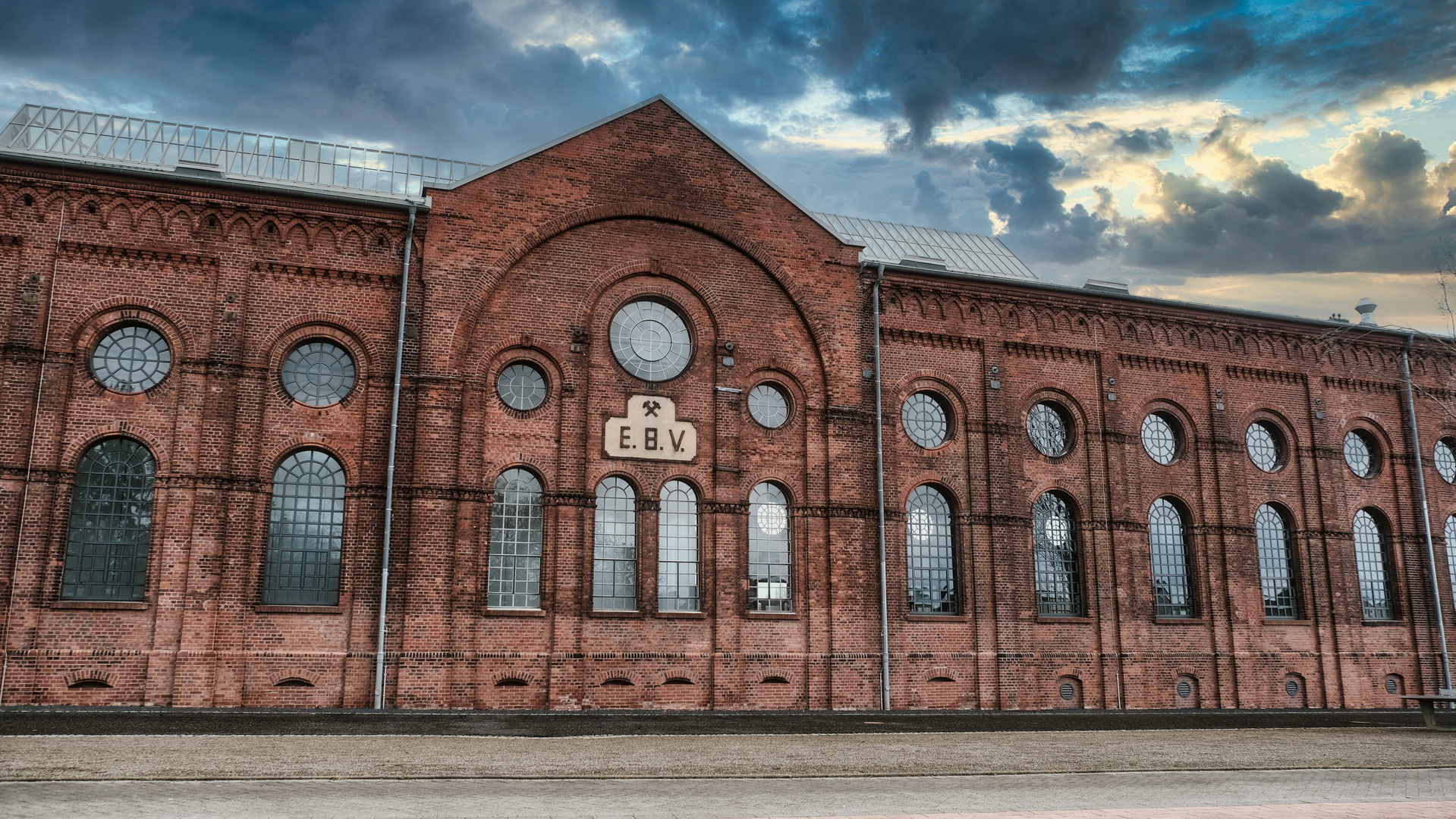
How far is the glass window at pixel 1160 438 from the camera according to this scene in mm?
26797

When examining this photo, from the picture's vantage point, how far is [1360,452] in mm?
29344

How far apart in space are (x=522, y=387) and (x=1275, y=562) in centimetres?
1954

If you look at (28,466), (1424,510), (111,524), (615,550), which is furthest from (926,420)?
(28,466)

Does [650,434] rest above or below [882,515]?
above

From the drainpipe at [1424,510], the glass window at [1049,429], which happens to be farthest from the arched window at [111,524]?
the drainpipe at [1424,510]

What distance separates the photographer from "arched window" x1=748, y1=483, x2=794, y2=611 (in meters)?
22.3

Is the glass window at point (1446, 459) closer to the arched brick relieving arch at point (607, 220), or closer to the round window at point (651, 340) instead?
the arched brick relieving arch at point (607, 220)

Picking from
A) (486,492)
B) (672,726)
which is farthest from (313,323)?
(672,726)

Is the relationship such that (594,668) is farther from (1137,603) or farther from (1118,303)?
(1118,303)

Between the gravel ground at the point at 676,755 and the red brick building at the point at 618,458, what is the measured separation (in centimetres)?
589

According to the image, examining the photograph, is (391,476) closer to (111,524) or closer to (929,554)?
(111,524)

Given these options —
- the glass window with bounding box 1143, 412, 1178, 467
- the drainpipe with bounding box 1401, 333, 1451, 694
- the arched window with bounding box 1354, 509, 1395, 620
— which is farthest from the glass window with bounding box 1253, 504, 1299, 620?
the drainpipe with bounding box 1401, 333, 1451, 694

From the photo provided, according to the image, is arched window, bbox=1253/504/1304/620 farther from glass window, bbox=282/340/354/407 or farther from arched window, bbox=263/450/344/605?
glass window, bbox=282/340/354/407

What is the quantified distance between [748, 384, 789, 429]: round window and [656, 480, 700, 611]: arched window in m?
2.26
